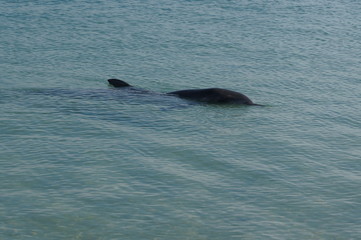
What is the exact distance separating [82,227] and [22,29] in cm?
1721

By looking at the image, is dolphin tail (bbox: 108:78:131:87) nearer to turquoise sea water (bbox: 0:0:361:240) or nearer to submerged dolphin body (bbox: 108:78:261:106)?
turquoise sea water (bbox: 0:0:361:240)

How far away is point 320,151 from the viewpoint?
1537 cm

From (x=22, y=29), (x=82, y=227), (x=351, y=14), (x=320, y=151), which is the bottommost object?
(x=82, y=227)

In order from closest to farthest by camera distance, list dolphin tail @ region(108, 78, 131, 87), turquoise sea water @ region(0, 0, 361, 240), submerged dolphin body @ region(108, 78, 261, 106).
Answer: turquoise sea water @ region(0, 0, 361, 240), submerged dolphin body @ region(108, 78, 261, 106), dolphin tail @ region(108, 78, 131, 87)

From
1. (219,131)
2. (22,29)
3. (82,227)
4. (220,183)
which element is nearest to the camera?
(82,227)

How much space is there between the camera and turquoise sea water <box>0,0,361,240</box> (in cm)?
1163

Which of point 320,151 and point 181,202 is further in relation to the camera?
point 320,151

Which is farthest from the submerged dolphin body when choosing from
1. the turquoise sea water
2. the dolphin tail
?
the dolphin tail

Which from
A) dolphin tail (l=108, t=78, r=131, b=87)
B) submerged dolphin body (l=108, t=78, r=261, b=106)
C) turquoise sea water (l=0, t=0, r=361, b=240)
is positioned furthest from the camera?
dolphin tail (l=108, t=78, r=131, b=87)

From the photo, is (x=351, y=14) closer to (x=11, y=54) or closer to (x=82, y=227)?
(x=11, y=54)

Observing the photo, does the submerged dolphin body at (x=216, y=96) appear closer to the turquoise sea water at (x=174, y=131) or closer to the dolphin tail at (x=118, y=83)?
the turquoise sea water at (x=174, y=131)

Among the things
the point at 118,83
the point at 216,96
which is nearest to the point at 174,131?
the point at 216,96

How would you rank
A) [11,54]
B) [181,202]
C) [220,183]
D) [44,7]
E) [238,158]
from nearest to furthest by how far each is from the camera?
[181,202] < [220,183] < [238,158] < [11,54] < [44,7]

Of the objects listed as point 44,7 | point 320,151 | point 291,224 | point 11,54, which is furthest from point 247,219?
point 44,7
